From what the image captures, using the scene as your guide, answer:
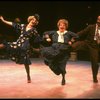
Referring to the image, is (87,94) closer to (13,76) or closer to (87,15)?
(13,76)

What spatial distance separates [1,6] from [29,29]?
9.06 metres

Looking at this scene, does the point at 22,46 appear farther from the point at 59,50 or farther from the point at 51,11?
the point at 51,11

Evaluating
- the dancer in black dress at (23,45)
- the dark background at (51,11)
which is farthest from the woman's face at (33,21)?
the dark background at (51,11)

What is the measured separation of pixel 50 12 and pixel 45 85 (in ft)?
32.7

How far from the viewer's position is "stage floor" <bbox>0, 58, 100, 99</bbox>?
7629 mm

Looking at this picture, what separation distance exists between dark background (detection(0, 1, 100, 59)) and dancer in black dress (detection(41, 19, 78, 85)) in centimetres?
807

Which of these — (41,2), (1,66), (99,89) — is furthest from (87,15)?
(99,89)

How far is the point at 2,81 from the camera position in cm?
931

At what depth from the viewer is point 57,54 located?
29.2 feet

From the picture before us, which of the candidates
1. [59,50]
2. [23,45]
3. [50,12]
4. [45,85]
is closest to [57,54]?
[59,50]

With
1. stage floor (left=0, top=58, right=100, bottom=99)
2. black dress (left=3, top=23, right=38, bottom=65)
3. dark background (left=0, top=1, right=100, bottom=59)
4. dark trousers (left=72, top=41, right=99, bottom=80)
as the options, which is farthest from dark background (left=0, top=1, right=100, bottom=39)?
dark trousers (left=72, top=41, right=99, bottom=80)

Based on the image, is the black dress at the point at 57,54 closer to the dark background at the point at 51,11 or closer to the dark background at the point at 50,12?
the dark background at the point at 50,12

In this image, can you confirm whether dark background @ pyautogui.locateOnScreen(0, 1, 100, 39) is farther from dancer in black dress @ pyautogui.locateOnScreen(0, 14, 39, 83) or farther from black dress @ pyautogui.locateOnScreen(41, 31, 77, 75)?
black dress @ pyautogui.locateOnScreen(41, 31, 77, 75)

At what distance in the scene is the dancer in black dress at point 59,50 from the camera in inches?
349
